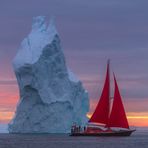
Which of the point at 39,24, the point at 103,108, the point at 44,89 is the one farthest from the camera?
the point at 39,24

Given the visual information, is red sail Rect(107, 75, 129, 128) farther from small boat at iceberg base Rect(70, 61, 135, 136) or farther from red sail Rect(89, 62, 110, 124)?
red sail Rect(89, 62, 110, 124)

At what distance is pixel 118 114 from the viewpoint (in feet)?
249

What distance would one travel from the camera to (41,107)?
78.5m

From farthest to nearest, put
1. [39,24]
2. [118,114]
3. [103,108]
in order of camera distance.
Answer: [39,24] < [103,108] < [118,114]

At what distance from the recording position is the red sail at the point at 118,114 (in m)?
75.8

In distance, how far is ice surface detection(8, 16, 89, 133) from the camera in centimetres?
7781

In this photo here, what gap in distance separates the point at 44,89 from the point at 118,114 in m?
8.60

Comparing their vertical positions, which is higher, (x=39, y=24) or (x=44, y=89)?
(x=39, y=24)

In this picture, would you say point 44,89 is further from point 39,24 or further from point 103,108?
point 39,24

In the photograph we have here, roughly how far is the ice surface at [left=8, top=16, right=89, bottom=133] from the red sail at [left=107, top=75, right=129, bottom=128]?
5815mm

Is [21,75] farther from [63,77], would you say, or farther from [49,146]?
[49,146]

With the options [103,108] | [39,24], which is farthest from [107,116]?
[39,24]

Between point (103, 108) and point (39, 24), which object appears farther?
point (39, 24)

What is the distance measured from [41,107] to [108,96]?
24.7 feet
